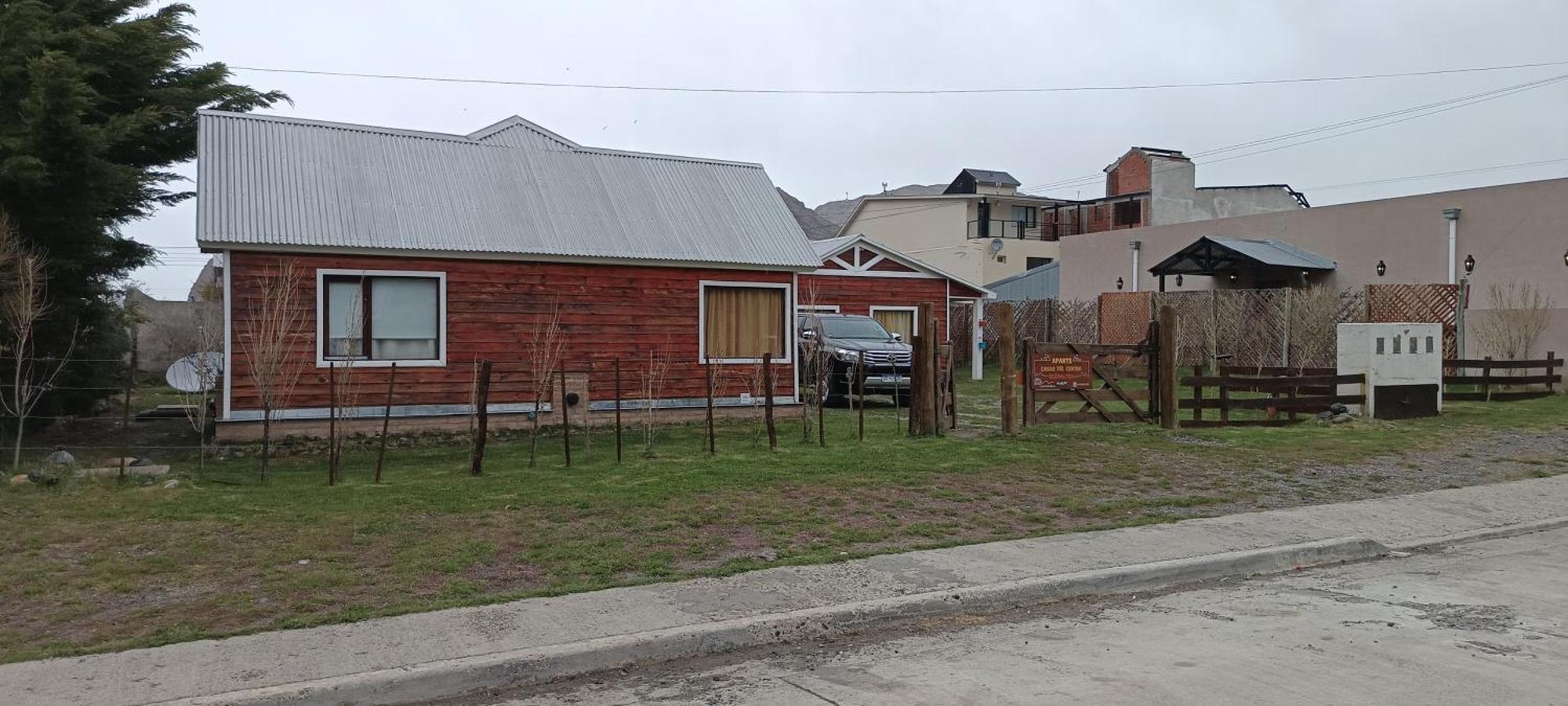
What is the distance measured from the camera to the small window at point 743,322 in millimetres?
19234

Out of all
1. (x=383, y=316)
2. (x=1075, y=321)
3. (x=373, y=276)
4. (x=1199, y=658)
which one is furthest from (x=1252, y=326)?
(x=1199, y=658)

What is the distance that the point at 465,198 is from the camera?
18078 mm

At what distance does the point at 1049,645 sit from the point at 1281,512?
569 centimetres

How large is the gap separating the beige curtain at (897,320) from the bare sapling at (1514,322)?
13828mm

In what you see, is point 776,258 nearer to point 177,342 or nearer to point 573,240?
point 573,240

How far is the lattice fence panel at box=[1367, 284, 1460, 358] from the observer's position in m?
28.1

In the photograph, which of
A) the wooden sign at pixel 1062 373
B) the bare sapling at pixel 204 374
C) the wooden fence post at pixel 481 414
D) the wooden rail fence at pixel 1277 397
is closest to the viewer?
the wooden fence post at pixel 481 414

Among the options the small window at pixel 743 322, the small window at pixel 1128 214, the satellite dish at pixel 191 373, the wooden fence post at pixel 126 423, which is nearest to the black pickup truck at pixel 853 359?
the small window at pixel 743 322

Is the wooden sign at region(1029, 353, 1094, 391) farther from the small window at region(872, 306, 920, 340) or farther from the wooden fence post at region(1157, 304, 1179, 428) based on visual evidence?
the small window at region(872, 306, 920, 340)

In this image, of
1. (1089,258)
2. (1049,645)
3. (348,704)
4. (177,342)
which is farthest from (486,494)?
(1089,258)

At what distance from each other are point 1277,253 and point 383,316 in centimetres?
2713

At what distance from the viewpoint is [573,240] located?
18000 millimetres

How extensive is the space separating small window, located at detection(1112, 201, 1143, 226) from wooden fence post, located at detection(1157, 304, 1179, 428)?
43769mm

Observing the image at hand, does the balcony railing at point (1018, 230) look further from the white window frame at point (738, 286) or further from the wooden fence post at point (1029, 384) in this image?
the wooden fence post at point (1029, 384)
